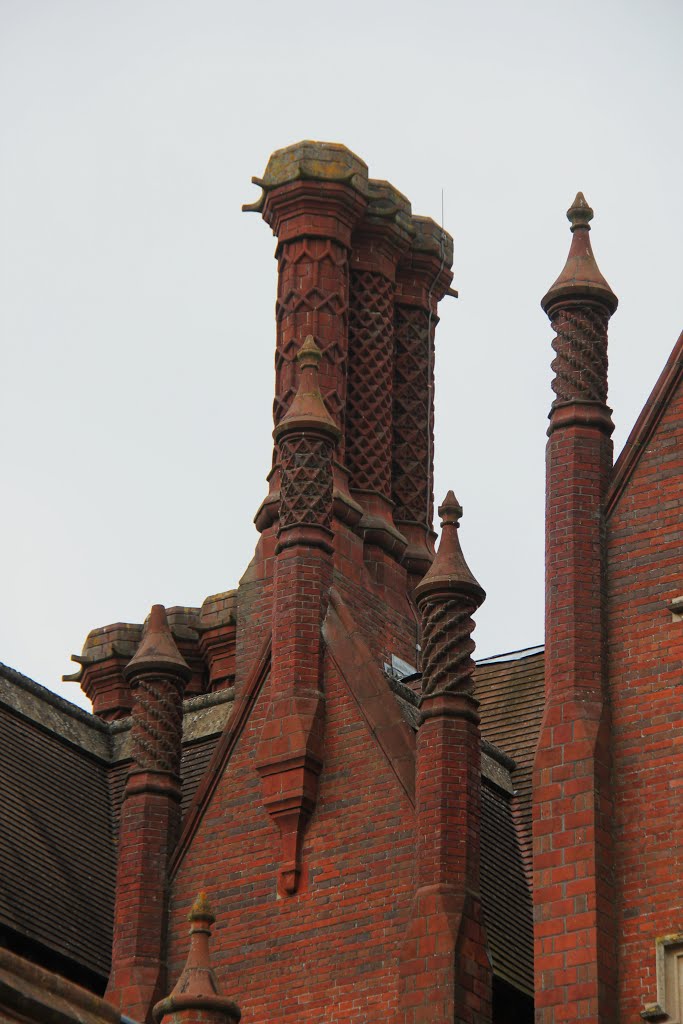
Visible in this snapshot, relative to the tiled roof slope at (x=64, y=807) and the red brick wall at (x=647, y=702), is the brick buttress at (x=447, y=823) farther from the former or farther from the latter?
the tiled roof slope at (x=64, y=807)

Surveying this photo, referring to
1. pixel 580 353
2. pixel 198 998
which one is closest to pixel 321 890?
pixel 198 998

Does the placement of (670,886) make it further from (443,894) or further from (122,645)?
(122,645)

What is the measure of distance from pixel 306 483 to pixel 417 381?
7.00m

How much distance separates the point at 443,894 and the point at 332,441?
263 inches

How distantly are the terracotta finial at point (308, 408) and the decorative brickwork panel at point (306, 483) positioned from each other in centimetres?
15

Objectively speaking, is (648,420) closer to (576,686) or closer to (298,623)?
(576,686)

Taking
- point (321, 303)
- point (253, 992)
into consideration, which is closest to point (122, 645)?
point (321, 303)

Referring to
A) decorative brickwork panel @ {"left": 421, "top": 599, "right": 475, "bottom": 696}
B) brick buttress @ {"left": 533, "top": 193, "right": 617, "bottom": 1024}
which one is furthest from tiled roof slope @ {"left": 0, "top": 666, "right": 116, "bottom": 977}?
brick buttress @ {"left": 533, "top": 193, "right": 617, "bottom": 1024}

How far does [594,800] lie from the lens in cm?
2497

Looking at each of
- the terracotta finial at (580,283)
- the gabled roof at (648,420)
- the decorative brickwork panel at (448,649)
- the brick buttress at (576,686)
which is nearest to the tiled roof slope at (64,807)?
the decorative brickwork panel at (448,649)

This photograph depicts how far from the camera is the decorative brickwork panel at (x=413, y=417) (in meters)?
35.7

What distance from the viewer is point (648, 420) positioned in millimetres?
27172

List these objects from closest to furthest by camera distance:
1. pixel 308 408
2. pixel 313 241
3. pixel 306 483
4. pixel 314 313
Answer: pixel 306 483
pixel 308 408
pixel 314 313
pixel 313 241

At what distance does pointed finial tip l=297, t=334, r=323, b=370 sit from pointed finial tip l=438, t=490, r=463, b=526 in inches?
138
